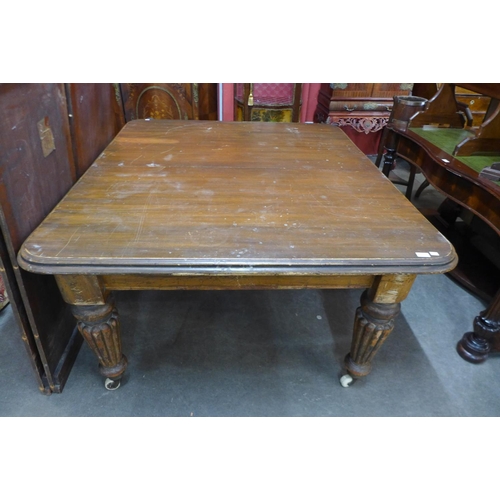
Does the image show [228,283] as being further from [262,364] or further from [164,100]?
[164,100]

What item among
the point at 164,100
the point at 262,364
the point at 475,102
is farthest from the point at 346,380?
the point at 475,102

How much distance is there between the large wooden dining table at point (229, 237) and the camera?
100cm

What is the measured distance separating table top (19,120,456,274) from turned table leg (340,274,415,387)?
99 millimetres

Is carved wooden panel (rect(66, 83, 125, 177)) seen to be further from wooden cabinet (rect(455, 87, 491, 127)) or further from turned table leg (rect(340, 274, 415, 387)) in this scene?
wooden cabinet (rect(455, 87, 491, 127))

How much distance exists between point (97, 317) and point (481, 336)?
60.1 inches

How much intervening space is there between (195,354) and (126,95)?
1999 mm

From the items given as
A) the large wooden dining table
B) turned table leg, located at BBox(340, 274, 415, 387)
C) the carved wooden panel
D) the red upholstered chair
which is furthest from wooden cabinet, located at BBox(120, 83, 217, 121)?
turned table leg, located at BBox(340, 274, 415, 387)

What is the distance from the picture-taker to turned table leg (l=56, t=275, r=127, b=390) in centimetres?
105

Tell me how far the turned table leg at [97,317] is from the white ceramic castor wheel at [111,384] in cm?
8

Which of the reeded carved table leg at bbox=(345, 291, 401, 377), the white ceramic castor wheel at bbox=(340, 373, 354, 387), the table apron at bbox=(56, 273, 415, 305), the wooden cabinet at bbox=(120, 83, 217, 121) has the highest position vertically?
the wooden cabinet at bbox=(120, 83, 217, 121)

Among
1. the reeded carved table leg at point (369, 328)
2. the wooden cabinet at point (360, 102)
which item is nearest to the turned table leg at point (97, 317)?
the reeded carved table leg at point (369, 328)

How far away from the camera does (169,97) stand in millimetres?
2771

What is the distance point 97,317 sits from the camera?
45.4 inches

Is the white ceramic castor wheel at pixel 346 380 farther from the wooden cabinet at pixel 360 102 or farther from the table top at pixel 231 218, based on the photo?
the wooden cabinet at pixel 360 102
